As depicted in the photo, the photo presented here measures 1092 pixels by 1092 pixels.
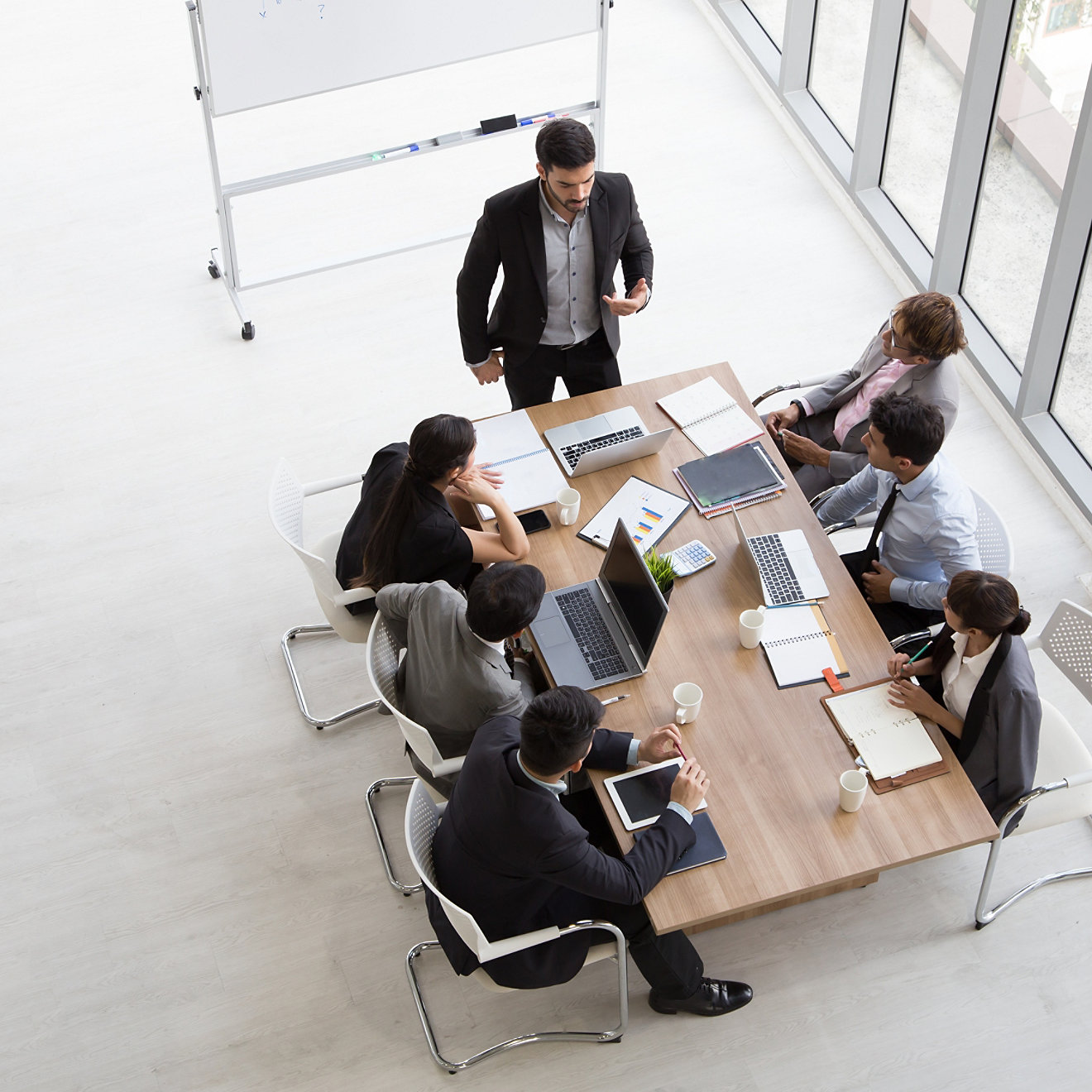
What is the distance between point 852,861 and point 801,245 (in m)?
3.90

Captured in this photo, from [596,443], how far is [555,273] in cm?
65

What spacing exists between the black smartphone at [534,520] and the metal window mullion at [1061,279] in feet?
7.87

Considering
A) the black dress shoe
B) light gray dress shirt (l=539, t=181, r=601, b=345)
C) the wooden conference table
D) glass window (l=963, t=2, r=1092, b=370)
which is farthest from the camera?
glass window (l=963, t=2, r=1092, b=370)

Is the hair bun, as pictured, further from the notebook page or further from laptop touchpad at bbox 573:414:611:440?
laptop touchpad at bbox 573:414:611:440

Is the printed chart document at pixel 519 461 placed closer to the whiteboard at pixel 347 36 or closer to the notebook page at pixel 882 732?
the notebook page at pixel 882 732

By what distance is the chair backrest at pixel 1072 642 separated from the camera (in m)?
4.05

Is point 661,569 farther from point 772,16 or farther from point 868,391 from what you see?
point 772,16

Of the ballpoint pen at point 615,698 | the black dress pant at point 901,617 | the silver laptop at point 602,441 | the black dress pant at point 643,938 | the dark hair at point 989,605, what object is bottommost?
the black dress pant at point 643,938

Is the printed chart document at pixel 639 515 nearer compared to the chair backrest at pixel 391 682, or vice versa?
the chair backrest at pixel 391 682

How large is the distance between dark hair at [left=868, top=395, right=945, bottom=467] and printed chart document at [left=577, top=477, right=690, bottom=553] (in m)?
0.74

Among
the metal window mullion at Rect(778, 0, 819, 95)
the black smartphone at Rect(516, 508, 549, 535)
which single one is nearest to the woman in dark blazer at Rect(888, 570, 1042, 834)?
the black smartphone at Rect(516, 508, 549, 535)

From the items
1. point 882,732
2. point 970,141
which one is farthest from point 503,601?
point 970,141

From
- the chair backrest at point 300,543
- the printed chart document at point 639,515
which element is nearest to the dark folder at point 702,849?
the printed chart document at point 639,515

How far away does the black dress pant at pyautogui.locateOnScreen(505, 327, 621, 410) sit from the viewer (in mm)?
4996
